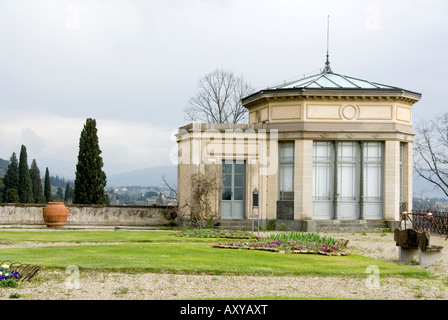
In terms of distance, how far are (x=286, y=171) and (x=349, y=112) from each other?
3.69 metres

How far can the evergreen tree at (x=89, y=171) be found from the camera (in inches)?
1566

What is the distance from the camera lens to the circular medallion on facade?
25.8 m

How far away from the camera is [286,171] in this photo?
26156 millimetres

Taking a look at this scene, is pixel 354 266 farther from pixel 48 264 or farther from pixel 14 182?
pixel 14 182

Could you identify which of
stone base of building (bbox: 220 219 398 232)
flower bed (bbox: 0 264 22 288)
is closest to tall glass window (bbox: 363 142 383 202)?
stone base of building (bbox: 220 219 398 232)

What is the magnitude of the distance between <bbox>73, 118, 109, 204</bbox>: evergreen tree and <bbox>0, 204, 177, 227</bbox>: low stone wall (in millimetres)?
12069

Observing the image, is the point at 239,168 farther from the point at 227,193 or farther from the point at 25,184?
the point at 25,184

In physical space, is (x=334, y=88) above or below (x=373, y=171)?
above

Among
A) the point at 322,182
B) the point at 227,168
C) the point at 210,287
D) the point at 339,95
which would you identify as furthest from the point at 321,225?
the point at 210,287

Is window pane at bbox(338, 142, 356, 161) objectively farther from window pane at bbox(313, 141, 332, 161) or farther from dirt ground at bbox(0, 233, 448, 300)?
dirt ground at bbox(0, 233, 448, 300)

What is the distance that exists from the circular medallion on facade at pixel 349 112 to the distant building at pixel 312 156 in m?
0.04

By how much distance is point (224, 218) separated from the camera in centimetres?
2606

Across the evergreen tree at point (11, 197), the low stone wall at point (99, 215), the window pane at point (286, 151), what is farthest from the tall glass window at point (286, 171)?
the evergreen tree at point (11, 197)
